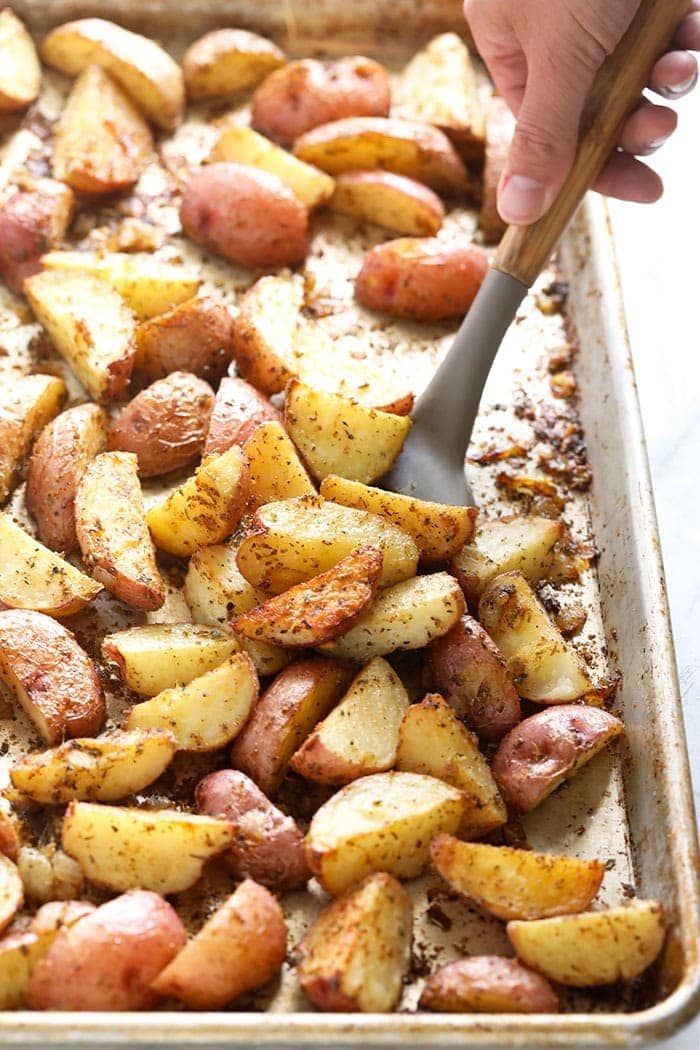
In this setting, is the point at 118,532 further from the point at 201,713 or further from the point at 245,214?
the point at 245,214

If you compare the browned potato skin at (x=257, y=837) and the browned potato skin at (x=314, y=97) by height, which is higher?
the browned potato skin at (x=314, y=97)

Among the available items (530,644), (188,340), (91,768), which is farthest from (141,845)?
(188,340)

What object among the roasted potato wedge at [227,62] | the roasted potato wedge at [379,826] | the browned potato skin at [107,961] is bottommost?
the browned potato skin at [107,961]

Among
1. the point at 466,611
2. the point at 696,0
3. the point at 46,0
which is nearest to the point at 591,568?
the point at 466,611

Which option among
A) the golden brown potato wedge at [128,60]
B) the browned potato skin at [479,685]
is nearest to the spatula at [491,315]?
the browned potato skin at [479,685]

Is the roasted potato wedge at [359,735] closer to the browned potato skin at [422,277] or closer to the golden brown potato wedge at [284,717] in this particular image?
the golden brown potato wedge at [284,717]

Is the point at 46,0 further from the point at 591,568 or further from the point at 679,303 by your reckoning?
the point at 591,568
